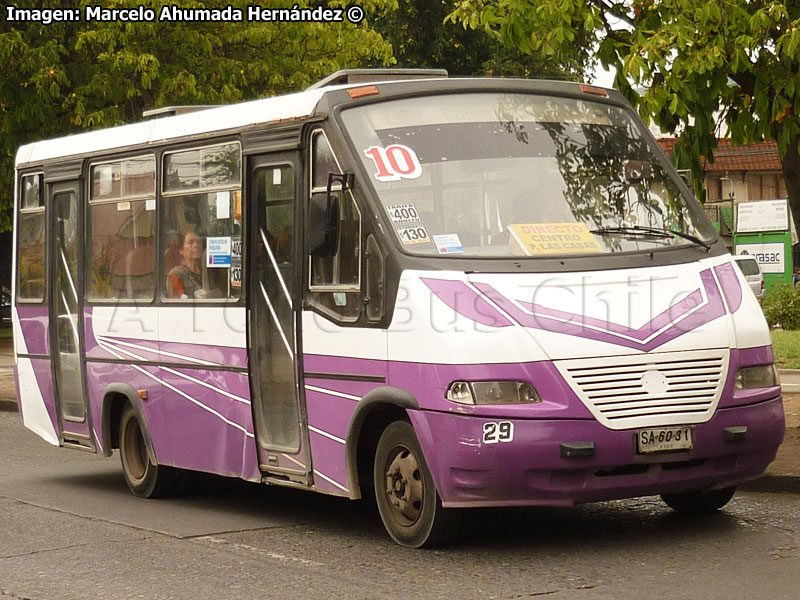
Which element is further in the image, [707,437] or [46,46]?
[46,46]

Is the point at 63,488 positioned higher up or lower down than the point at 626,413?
lower down

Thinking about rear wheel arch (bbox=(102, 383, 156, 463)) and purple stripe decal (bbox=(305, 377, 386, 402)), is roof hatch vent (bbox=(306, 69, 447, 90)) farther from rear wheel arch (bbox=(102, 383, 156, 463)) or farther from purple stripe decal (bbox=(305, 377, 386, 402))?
rear wheel arch (bbox=(102, 383, 156, 463))

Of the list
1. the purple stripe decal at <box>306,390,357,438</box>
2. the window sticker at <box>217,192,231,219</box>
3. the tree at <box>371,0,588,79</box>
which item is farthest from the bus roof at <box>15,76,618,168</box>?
the tree at <box>371,0,588,79</box>

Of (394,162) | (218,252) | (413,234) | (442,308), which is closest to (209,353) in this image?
(218,252)

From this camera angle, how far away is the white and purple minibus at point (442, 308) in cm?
763

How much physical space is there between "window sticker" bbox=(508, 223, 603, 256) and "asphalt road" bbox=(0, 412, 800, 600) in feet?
5.19

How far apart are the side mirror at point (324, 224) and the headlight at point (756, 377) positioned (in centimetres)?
234

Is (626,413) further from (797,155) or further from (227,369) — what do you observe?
(797,155)

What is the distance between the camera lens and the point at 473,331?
7.65 metres

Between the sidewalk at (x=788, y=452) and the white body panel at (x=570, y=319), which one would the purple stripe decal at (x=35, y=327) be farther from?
the sidewalk at (x=788, y=452)

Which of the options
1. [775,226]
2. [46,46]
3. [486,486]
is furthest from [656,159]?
[775,226]

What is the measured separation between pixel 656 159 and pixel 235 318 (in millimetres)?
2814

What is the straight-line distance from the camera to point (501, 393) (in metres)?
7.58

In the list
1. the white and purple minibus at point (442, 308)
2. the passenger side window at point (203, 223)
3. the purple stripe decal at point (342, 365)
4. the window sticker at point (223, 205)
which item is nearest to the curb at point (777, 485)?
the white and purple minibus at point (442, 308)
